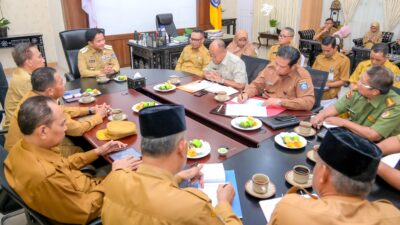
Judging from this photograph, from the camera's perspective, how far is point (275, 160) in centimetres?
182

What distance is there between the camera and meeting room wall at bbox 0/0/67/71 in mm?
6125

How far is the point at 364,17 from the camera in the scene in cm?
752

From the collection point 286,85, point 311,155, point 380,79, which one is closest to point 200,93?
point 286,85

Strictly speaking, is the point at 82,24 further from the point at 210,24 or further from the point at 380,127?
the point at 380,127

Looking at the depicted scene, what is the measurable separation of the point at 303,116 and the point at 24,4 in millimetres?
6140

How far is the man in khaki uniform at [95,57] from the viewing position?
3.75 metres

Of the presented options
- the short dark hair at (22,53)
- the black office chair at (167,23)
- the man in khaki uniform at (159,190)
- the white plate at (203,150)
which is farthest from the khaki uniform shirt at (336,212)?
the black office chair at (167,23)

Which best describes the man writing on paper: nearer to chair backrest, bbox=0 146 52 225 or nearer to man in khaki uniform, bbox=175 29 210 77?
man in khaki uniform, bbox=175 29 210 77

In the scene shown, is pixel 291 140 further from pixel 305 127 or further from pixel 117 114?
pixel 117 114

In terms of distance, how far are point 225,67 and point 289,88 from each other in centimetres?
A: 93

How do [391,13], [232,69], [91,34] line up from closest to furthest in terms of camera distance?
[232,69] → [91,34] → [391,13]

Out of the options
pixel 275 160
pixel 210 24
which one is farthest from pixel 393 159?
pixel 210 24

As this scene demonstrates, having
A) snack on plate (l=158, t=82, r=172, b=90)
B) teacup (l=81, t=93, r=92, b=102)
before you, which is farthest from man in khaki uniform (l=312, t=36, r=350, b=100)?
teacup (l=81, t=93, r=92, b=102)

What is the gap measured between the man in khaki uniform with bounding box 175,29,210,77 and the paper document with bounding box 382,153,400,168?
269 cm
